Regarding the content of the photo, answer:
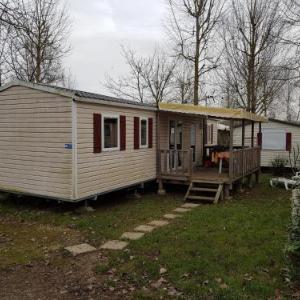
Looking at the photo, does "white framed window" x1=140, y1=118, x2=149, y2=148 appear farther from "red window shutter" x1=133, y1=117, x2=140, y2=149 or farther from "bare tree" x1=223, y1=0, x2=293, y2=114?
"bare tree" x1=223, y1=0, x2=293, y2=114

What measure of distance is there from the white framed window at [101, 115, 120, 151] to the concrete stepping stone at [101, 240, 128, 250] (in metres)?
3.34

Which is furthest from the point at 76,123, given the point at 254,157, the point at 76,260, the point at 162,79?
the point at 162,79

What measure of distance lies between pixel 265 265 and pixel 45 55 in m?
17.7

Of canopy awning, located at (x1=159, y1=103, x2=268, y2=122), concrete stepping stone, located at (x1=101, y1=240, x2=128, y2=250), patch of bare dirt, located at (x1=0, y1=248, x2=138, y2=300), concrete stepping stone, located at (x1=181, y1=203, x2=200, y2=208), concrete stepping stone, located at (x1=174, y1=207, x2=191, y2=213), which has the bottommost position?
patch of bare dirt, located at (x1=0, y1=248, x2=138, y2=300)

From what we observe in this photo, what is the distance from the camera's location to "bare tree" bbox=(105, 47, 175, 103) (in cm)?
2972

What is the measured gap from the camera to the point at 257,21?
20.8m

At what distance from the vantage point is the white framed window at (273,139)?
1916 centimetres

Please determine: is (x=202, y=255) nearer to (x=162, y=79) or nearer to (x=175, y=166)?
(x=175, y=166)

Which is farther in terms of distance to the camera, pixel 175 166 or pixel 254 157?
pixel 254 157

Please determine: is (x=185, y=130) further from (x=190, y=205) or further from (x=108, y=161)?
(x=108, y=161)

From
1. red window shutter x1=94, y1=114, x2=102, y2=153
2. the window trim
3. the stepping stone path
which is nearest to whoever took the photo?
the stepping stone path

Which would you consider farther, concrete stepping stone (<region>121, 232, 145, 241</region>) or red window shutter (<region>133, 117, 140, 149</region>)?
red window shutter (<region>133, 117, 140, 149</region>)

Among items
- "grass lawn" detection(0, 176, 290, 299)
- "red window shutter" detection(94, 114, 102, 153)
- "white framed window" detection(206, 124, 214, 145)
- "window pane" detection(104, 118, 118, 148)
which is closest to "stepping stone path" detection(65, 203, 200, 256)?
"grass lawn" detection(0, 176, 290, 299)

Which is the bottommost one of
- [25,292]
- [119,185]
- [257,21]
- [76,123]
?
[25,292]
